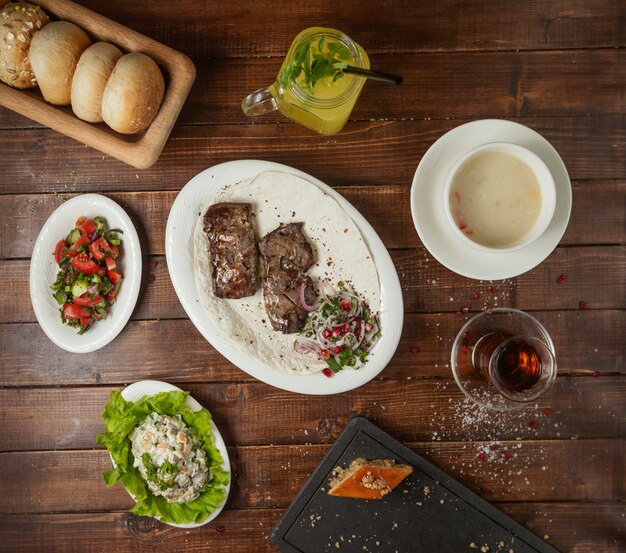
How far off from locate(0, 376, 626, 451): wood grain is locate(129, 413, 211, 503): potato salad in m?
0.17

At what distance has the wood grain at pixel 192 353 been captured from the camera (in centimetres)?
251

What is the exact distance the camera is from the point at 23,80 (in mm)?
2211

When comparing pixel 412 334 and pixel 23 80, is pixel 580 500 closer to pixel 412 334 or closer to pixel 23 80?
pixel 412 334

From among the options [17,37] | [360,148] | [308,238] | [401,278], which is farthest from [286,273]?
[17,37]

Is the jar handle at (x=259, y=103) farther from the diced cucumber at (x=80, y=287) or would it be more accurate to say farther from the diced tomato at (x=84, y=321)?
the diced tomato at (x=84, y=321)

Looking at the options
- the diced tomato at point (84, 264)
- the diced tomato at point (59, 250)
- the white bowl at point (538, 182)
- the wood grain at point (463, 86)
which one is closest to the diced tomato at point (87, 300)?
the diced tomato at point (84, 264)

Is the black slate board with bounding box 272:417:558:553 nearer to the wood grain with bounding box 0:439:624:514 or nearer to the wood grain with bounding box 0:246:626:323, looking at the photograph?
the wood grain with bounding box 0:439:624:514

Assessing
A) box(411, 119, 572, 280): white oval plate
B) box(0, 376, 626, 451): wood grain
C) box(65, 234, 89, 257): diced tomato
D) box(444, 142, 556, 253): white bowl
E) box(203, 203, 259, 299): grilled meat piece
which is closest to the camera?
box(444, 142, 556, 253): white bowl

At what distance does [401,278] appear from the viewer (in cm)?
250

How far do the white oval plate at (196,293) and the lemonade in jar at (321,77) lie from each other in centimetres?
28

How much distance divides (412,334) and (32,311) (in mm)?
1727

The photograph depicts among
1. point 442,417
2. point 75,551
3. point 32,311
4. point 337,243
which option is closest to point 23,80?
point 32,311

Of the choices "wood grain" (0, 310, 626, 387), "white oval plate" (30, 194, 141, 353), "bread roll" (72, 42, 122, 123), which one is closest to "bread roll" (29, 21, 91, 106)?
"bread roll" (72, 42, 122, 123)

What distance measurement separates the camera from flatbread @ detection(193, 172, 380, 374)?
2342mm
